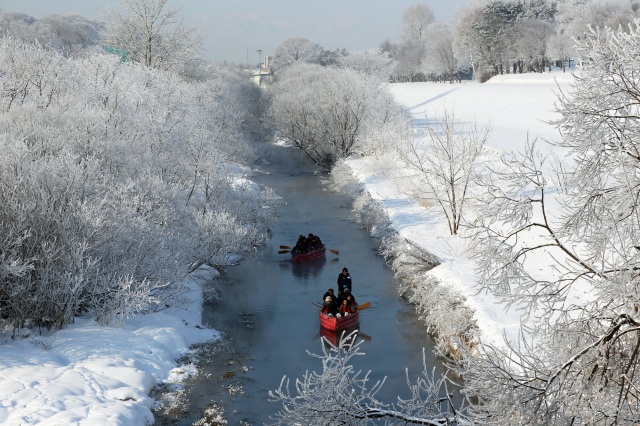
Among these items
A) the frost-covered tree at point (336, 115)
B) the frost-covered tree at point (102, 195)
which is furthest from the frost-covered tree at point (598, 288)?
the frost-covered tree at point (336, 115)

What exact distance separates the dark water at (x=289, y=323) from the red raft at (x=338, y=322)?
0.27 metres

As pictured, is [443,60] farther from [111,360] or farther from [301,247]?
[111,360]

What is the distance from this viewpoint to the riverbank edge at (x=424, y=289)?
551 inches

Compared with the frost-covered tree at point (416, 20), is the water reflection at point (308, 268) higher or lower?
lower

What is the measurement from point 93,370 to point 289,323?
5.19 metres

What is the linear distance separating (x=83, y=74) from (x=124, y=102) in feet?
11.1

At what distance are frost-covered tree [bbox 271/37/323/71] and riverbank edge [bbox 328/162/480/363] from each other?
70927 mm

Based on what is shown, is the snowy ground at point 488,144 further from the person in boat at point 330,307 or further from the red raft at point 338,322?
the person in boat at point 330,307

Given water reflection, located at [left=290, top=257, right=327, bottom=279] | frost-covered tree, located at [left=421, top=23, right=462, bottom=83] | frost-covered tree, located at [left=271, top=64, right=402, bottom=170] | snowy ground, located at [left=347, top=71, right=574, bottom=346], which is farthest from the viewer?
frost-covered tree, located at [left=421, top=23, right=462, bottom=83]

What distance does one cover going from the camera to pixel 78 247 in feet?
43.6

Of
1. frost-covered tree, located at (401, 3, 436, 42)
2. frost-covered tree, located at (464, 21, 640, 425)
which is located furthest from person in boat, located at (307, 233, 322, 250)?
frost-covered tree, located at (401, 3, 436, 42)

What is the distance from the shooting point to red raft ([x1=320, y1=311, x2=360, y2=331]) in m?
15.1

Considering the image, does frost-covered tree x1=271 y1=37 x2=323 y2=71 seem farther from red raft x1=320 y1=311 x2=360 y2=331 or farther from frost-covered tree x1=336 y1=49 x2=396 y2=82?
red raft x1=320 y1=311 x2=360 y2=331

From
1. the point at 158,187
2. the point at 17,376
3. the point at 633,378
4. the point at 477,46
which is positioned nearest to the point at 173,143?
the point at 158,187
